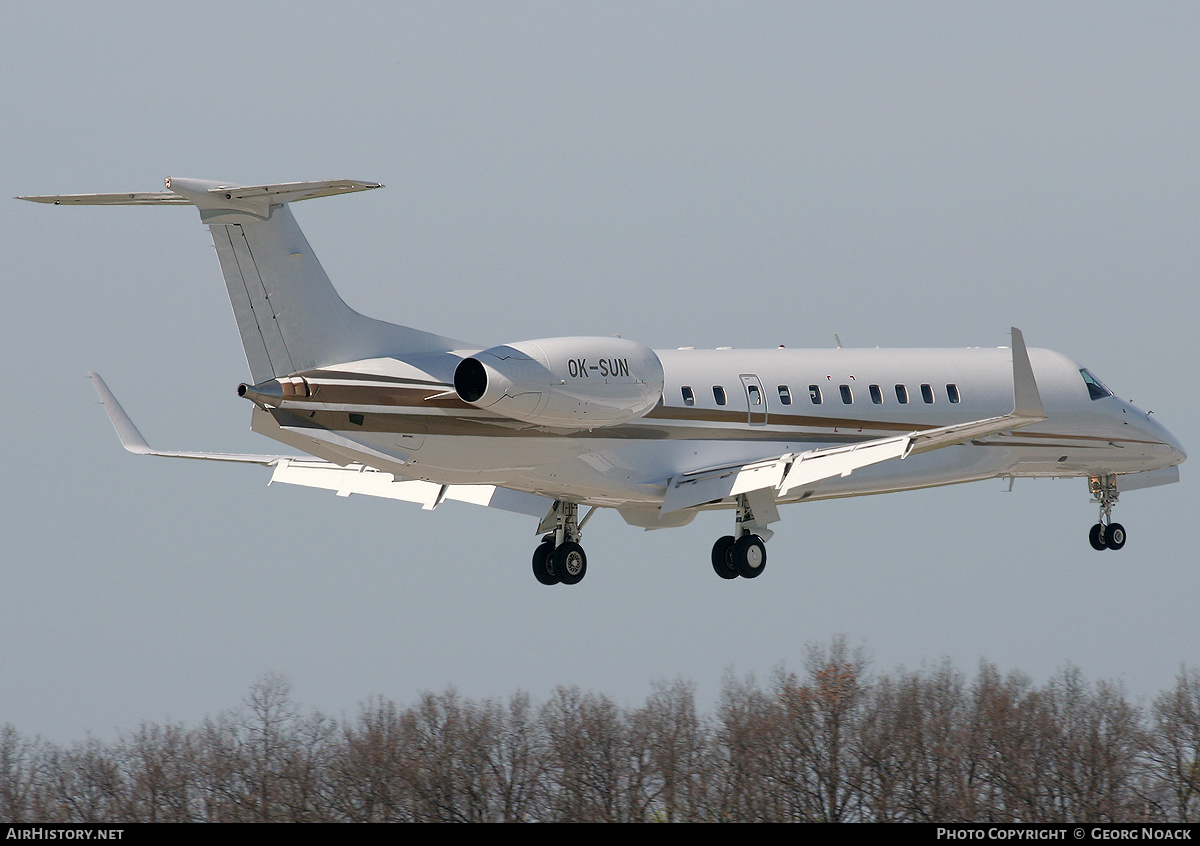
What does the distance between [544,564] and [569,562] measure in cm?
44

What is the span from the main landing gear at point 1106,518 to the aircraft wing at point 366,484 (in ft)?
38.2

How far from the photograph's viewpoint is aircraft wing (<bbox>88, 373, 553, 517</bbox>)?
32.4m

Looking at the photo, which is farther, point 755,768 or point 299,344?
point 755,768

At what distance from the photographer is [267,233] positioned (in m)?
25.3

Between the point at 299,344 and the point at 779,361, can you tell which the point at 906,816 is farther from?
the point at 299,344

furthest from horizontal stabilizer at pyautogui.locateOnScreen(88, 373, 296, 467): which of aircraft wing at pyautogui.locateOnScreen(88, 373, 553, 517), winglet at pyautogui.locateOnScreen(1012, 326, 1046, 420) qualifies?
winglet at pyautogui.locateOnScreen(1012, 326, 1046, 420)

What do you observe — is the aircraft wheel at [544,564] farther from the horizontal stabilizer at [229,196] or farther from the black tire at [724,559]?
the horizontal stabilizer at [229,196]

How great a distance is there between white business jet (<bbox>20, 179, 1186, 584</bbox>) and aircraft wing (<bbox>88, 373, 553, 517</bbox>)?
4 cm

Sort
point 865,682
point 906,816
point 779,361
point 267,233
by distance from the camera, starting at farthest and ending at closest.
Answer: point 865,682, point 906,816, point 779,361, point 267,233

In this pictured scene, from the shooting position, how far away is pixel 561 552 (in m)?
32.1

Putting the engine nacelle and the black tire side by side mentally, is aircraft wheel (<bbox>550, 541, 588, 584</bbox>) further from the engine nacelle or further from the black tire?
the engine nacelle
